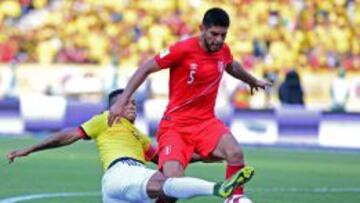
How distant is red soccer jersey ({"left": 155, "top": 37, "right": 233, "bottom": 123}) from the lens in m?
9.15

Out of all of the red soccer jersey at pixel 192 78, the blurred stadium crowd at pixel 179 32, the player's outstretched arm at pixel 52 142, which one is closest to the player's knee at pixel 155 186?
the player's outstretched arm at pixel 52 142

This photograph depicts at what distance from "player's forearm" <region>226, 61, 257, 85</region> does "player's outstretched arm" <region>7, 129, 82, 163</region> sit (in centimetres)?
176

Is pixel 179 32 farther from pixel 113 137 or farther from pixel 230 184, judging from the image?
pixel 230 184

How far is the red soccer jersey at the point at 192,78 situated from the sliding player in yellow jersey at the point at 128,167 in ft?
1.51

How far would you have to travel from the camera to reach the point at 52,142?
8648 mm

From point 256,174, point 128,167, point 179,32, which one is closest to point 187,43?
point 128,167

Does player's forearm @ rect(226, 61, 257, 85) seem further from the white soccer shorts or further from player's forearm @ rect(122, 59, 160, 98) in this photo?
the white soccer shorts

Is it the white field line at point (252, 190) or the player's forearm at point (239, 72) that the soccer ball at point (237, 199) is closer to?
the player's forearm at point (239, 72)

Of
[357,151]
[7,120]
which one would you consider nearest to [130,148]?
[357,151]

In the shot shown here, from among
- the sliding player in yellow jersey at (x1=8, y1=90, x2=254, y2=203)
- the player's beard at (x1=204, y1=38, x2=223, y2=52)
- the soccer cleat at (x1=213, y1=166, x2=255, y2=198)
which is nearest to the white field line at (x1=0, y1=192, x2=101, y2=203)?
the sliding player in yellow jersey at (x1=8, y1=90, x2=254, y2=203)

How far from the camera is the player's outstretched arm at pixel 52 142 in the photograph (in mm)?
8594

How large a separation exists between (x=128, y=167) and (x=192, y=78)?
4.04 feet

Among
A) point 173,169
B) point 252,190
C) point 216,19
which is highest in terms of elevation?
point 216,19

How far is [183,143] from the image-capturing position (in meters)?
9.22
